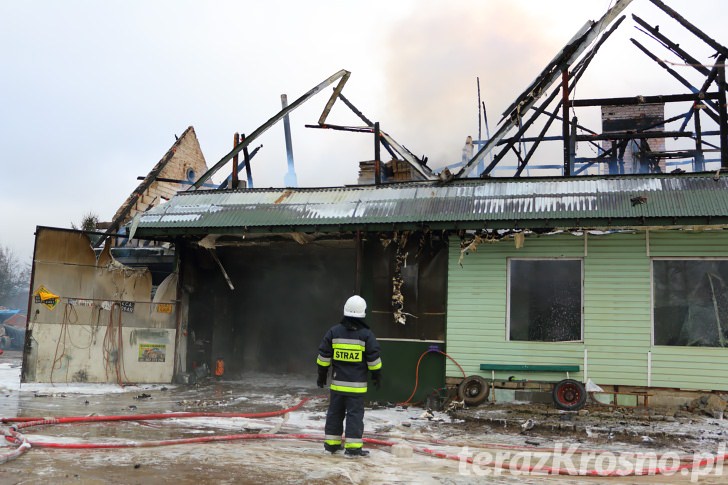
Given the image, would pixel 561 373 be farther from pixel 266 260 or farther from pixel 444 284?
pixel 266 260

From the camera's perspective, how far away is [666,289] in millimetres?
11070

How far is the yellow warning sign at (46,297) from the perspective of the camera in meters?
14.1

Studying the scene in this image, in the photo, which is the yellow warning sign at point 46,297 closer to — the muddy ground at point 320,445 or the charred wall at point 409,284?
the muddy ground at point 320,445

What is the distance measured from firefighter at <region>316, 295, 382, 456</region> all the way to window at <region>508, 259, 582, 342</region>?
15.1 feet

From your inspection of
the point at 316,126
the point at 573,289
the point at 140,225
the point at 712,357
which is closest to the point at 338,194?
the point at 316,126

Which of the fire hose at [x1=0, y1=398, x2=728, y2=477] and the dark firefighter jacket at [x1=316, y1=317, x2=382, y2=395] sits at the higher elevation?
the dark firefighter jacket at [x1=316, y1=317, x2=382, y2=395]

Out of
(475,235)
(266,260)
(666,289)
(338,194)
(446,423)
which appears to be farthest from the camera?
(266,260)

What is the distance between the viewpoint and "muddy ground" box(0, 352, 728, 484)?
6438 millimetres

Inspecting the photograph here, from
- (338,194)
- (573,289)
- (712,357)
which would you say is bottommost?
(712,357)

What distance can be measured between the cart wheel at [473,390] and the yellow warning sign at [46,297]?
28.9 feet

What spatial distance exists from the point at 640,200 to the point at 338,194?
5.62 m

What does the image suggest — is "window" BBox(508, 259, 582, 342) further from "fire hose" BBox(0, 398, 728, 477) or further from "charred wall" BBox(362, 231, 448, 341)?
"fire hose" BBox(0, 398, 728, 477)

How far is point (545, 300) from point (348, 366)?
203 inches

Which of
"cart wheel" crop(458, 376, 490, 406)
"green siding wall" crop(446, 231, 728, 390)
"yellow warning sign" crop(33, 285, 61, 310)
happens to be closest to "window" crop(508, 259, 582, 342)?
"green siding wall" crop(446, 231, 728, 390)
